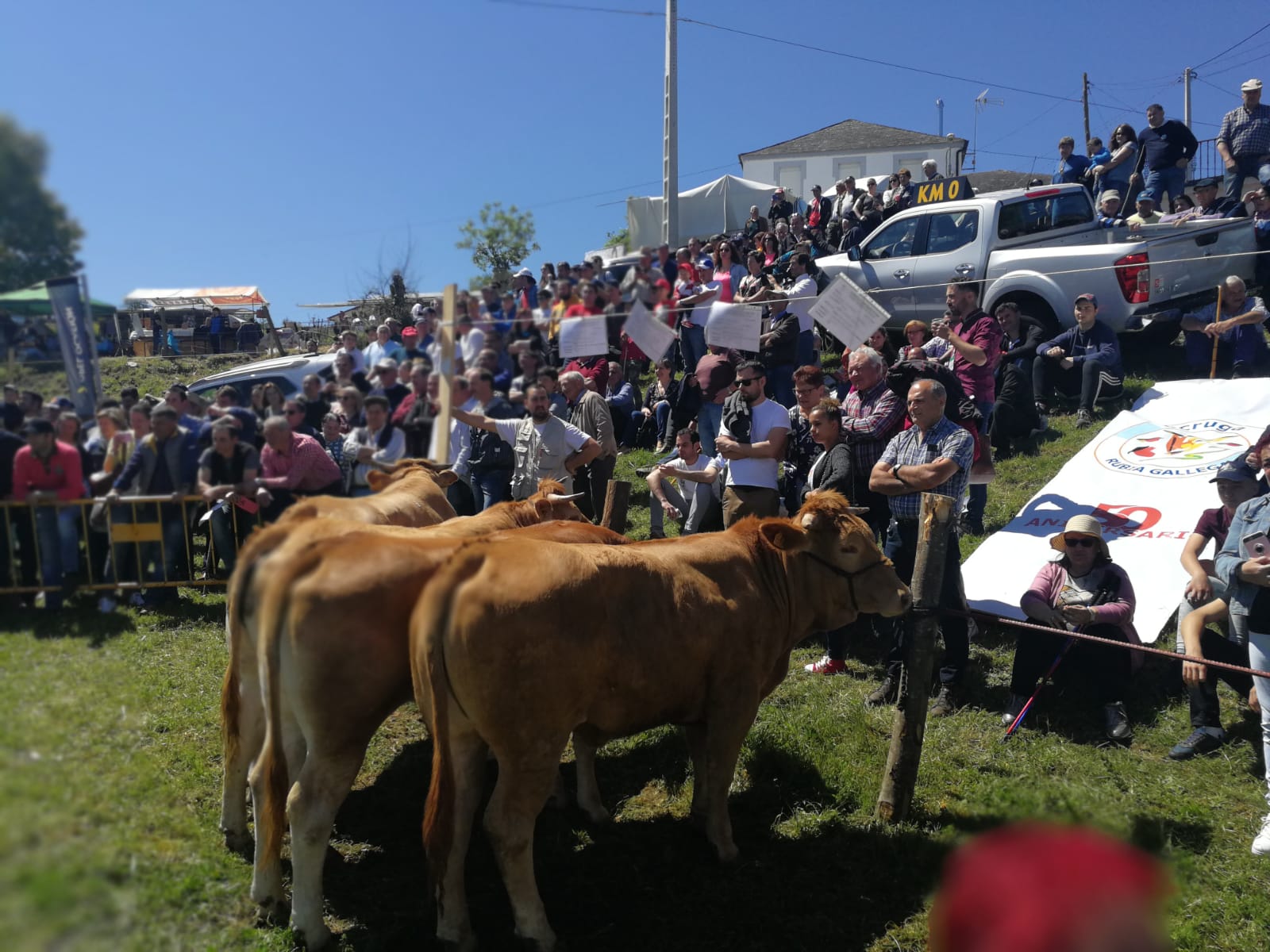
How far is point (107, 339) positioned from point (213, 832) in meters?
2.82

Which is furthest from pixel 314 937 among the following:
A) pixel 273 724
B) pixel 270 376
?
pixel 270 376

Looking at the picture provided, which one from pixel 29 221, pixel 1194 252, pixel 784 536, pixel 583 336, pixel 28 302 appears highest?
pixel 1194 252

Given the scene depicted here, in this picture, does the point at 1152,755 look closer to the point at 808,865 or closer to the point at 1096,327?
the point at 808,865

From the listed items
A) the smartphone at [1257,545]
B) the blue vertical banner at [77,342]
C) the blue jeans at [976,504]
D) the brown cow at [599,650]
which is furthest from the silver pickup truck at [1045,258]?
the blue vertical banner at [77,342]

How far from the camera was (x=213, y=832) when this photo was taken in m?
5.01

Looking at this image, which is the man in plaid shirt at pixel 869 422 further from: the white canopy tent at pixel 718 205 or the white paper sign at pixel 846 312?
the white canopy tent at pixel 718 205

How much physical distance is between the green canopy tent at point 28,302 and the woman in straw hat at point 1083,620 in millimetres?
6029

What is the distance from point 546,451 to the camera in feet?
23.6

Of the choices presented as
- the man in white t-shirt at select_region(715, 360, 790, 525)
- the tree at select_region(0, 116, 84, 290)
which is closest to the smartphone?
the man in white t-shirt at select_region(715, 360, 790, 525)

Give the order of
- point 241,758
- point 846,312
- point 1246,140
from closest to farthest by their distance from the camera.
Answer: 1. point 241,758
2. point 846,312
3. point 1246,140

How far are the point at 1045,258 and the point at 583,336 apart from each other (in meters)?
9.72

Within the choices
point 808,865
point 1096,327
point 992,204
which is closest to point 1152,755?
point 808,865

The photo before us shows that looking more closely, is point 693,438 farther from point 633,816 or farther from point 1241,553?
point 1241,553

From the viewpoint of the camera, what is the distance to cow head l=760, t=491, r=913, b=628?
5594 mm
